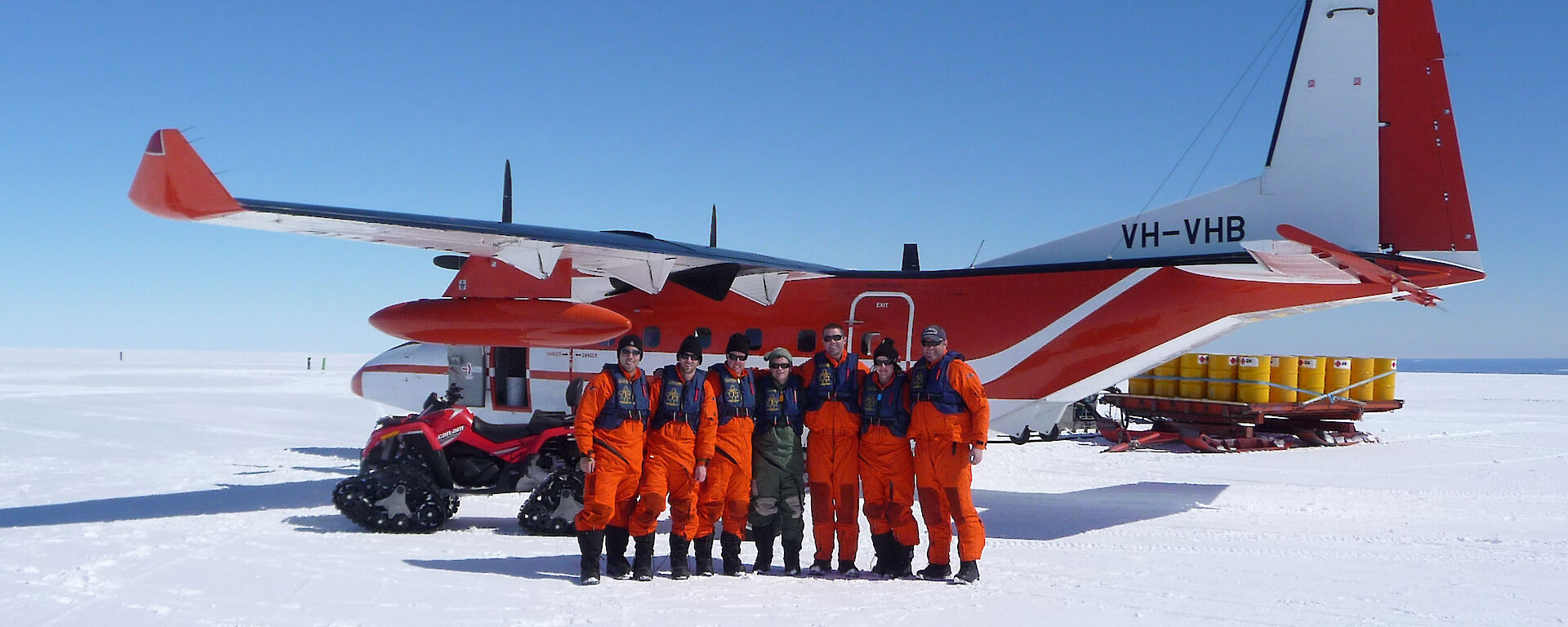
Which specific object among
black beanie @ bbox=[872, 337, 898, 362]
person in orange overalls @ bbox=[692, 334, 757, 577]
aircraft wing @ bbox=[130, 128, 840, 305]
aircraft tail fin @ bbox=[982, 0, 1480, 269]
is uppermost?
aircraft tail fin @ bbox=[982, 0, 1480, 269]

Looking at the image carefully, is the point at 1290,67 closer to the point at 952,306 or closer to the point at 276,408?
the point at 952,306

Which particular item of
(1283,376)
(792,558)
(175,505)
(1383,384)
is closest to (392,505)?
(175,505)

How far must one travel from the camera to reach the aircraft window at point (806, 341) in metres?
10.4

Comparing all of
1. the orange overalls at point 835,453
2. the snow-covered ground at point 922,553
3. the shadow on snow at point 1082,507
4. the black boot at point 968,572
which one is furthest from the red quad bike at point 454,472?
the shadow on snow at point 1082,507

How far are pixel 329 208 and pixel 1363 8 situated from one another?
31.4 ft

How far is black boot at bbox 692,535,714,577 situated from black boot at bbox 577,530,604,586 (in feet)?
2.42

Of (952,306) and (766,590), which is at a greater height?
(952,306)

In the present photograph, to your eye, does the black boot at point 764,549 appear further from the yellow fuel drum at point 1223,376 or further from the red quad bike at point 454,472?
the yellow fuel drum at point 1223,376

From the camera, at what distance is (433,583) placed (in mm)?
6453

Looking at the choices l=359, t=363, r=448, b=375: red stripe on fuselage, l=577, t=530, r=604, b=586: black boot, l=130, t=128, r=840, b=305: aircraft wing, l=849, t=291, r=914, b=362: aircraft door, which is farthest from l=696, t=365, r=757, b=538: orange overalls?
l=359, t=363, r=448, b=375: red stripe on fuselage

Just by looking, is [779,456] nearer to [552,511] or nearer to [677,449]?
[677,449]

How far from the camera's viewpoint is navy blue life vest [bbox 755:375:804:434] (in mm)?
6938

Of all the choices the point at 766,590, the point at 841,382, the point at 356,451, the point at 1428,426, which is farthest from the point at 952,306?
the point at 1428,426

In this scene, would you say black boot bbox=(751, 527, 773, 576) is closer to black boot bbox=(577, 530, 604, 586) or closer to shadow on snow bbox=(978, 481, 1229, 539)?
black boot bbox=(577, 530, 604, 586)
